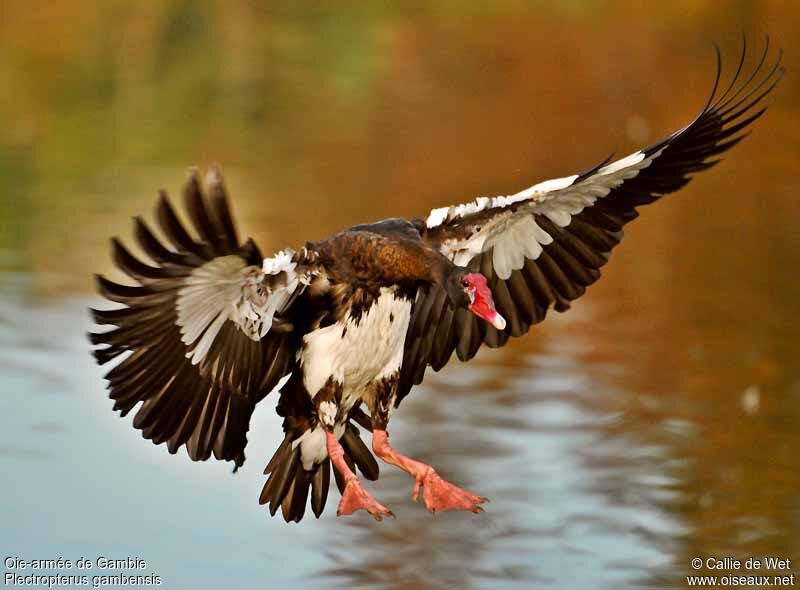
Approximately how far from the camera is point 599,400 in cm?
1017

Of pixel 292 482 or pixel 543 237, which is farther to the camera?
pixel 543 237

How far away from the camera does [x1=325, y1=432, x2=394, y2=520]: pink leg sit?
5668mm

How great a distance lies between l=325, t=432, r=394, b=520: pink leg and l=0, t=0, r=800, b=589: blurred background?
7.55 feet

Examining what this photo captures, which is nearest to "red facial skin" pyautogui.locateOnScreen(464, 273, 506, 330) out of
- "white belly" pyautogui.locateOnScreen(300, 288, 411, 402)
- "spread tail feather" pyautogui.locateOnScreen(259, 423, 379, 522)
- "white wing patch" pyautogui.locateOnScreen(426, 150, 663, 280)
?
"white belly" pyautogui.locateOnScreen(300, 288, 411, 402)

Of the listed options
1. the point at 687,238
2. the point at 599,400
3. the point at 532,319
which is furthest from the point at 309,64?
the point at 532,319

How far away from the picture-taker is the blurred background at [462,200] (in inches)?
340

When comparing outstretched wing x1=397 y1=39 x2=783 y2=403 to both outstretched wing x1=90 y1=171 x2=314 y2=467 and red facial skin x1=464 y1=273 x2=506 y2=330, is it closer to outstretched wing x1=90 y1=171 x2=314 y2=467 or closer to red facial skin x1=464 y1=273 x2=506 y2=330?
red facial skin x1=464 y1=273 x2=506 y2=330

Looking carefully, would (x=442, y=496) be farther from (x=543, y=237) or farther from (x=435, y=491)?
(x=543, y=237)

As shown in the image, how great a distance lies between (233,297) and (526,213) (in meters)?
1.44

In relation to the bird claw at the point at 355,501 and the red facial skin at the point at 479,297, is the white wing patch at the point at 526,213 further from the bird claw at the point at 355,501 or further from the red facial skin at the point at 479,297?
the bird claw at the point at 355,501

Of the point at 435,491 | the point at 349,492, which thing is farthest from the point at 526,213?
the point at 349,492

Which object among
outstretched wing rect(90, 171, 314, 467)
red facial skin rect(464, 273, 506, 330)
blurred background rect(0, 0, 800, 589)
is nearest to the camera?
outstretched wing rect(90, 171, 314, 467)

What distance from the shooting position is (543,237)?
644 centimetres

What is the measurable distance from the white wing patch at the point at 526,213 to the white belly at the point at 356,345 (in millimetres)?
473
